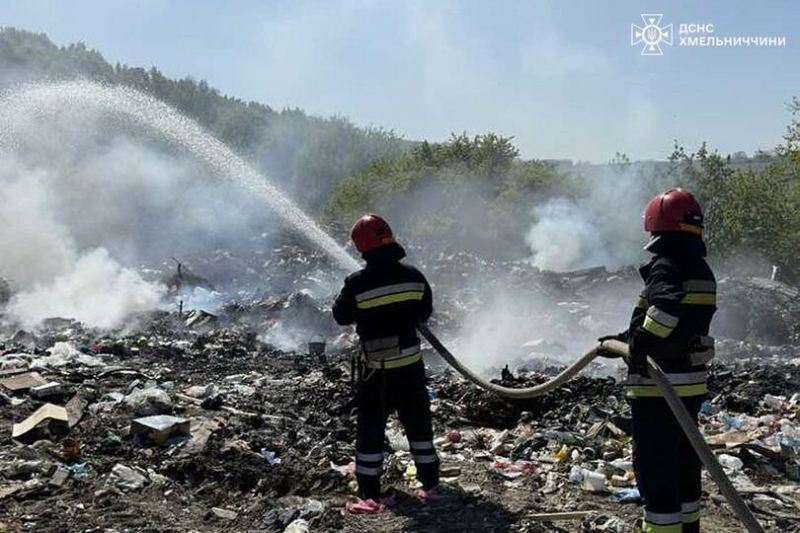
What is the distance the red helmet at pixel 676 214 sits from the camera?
3.57 metres

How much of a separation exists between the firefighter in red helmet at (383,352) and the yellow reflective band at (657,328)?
169 centimetres

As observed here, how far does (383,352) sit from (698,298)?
196 cm

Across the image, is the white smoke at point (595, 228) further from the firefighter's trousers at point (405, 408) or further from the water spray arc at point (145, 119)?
the firefighter's trousers at point (405, 408)

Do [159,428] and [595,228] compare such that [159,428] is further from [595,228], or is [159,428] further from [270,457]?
[595,228]

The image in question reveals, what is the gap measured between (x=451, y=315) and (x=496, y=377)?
5.15 m

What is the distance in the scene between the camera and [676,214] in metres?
3.58

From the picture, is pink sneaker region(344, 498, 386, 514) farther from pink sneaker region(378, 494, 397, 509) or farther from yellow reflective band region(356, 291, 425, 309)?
yellow reflective band region(356, 291, 425, 309)

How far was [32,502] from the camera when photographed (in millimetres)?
4469

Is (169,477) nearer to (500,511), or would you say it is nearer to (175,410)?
(175,410)

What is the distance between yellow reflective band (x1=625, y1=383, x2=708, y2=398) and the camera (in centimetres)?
357

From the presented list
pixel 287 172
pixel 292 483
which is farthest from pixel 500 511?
pixel 287 172

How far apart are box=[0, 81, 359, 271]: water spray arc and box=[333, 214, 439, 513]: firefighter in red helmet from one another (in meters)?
13.9

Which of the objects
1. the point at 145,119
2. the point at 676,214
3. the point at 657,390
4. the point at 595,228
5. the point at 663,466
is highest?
the point at 145,119

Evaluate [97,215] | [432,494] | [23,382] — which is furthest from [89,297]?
[432,494]
